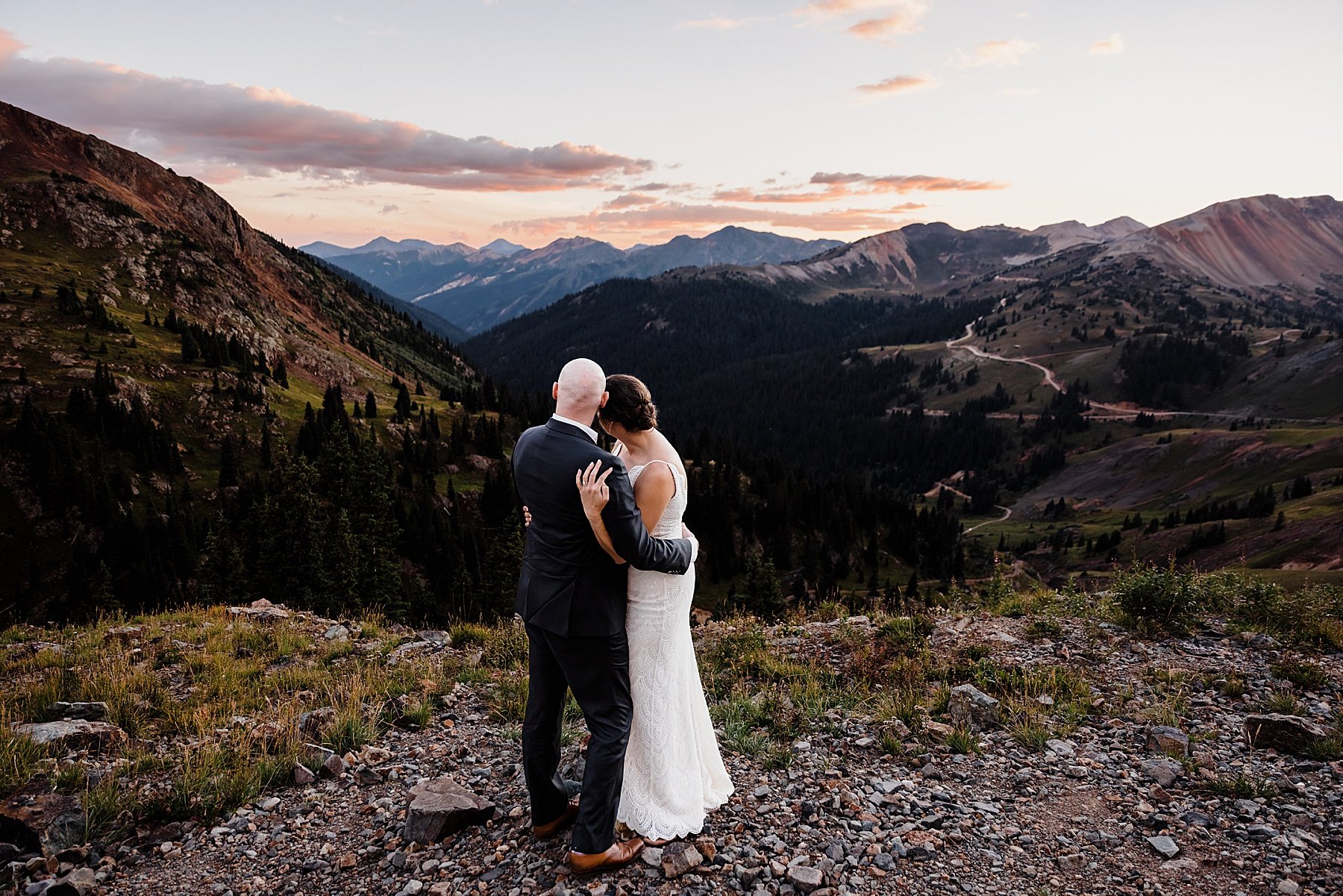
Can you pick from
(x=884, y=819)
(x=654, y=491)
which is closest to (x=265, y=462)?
(x=654, y=491)

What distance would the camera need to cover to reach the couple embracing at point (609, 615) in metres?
5.08

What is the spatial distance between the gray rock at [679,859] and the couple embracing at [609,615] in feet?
0.38

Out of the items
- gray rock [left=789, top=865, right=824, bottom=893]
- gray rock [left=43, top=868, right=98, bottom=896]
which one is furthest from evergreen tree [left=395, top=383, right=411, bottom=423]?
gray rock [left=789, top=865, right=824, bottom=893]

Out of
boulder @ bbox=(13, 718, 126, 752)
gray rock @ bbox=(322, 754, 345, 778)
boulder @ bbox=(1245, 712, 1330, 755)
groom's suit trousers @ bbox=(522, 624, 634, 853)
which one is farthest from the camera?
boulder @ bbox=(1245, 712, 1330, 755)

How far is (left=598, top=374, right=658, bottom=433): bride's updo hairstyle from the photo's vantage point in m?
5.29

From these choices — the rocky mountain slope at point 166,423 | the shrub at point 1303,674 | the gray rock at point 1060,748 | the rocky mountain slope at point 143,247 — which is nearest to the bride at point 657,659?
the gray rock at point 1060,748

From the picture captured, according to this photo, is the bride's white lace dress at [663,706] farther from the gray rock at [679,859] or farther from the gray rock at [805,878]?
the gray rock at [805,878]

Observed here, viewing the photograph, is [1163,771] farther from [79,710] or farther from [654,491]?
[79,710]

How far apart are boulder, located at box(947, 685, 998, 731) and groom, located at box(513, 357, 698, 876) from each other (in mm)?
5219

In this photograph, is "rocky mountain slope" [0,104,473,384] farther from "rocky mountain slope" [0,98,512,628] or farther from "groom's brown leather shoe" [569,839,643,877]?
"groom's brown leather shoe" [569,839,643,877]

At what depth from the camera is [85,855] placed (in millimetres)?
5688

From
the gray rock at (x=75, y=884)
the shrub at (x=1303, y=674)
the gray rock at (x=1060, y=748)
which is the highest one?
the gray rock at (x=75, y=884)

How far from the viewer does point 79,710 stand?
819cm

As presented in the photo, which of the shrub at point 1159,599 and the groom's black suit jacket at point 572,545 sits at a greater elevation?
the groom's black suit jacket at point 572,545
